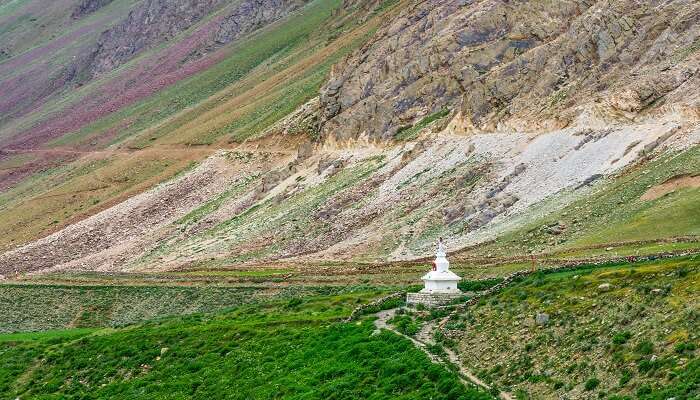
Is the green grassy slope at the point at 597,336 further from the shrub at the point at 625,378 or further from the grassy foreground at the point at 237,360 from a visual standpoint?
the grassy foreground at the point at 237,360

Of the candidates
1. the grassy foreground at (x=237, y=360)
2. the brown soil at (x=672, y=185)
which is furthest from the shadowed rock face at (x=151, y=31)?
the grassy foreground at (x=237, y=360)

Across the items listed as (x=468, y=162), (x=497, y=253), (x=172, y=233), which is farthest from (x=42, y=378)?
(x=172, y=233)

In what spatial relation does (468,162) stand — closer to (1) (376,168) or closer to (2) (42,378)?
(1) (376,168)

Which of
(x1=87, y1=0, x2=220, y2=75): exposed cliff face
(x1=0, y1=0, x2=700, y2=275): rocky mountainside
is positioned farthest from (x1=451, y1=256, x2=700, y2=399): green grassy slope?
(x1=87, y1=0, x2=220, y2=75): exposed cliff face

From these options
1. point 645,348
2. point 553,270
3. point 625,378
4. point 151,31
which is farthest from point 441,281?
point 151,31

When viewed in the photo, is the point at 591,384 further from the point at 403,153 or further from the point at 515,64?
the point at 403,153
